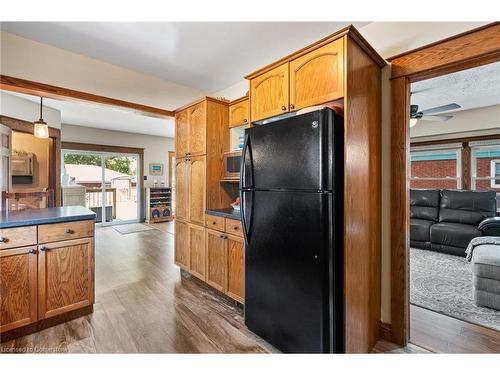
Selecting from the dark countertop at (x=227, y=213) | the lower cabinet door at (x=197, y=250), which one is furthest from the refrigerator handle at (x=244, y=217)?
the lower cabinet door at (x=197, y=250)

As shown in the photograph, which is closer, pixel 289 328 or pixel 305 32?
pixel 289 328

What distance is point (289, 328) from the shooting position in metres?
1.66

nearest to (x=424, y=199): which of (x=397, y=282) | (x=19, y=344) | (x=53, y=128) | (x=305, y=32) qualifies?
(x=397, y=282)

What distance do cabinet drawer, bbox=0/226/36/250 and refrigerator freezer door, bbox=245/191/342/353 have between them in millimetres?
1693

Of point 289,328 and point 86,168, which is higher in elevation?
point 86,168

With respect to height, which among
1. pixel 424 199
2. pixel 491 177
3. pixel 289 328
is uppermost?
pixel 491 177

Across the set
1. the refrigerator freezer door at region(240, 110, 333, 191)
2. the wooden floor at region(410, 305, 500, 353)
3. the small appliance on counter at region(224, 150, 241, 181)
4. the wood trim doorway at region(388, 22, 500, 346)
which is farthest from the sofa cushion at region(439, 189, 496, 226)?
the refrigerator freezer door at region(240, 110, 333, 191)

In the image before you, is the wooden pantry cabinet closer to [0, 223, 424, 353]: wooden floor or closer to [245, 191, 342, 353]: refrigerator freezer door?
[245, 191, 342, 353]: refrigerator freezer door

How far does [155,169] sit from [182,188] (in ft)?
16.0

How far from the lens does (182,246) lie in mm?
3162

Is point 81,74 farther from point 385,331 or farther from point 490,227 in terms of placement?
point 490,227
